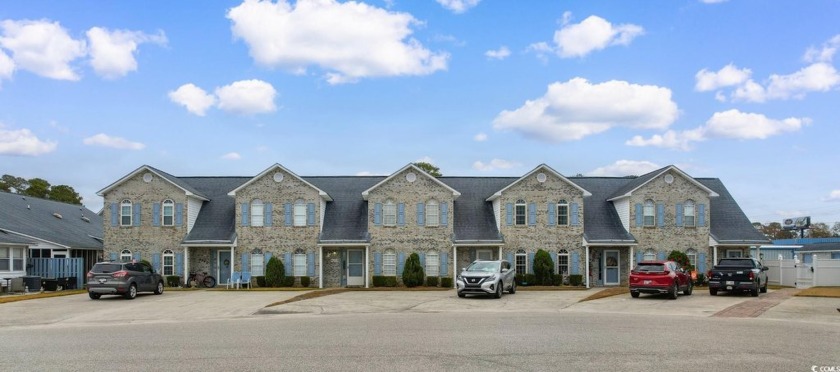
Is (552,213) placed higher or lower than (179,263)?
higher

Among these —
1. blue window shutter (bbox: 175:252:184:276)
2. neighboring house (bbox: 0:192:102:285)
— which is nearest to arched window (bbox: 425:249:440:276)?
blue window shutter (bbox: 175:252:184:276)

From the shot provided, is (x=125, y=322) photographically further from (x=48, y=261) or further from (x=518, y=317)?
(x=48, y=261)

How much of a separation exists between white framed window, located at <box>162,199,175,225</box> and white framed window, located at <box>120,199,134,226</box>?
1853 mm

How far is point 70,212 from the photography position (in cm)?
5072

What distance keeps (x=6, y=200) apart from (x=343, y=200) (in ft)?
71.6

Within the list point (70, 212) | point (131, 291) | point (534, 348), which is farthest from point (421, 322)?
point (70, 212)

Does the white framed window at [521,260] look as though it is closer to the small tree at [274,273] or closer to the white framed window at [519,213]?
the white framed window at [519,213]

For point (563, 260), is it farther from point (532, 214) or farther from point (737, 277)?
point (737, 277)

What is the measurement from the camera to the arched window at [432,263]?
3738 centimetres

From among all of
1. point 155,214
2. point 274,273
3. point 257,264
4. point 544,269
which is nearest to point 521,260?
point 544,269

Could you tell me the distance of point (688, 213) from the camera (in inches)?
1528

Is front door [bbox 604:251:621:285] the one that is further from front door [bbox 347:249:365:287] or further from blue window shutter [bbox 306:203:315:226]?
blue window shutter [bbox 306:203:315:226]

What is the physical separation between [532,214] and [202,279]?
1884cm

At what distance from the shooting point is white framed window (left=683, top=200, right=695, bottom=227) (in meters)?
38.7
